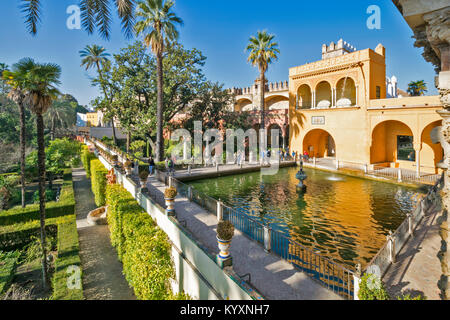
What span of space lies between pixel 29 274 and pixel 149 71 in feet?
64.3

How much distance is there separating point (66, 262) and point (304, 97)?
91.0ft

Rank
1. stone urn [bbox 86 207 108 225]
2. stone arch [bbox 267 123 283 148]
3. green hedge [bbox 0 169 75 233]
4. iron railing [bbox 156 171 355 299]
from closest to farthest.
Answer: iron railing [bbox 156 171 355 299] → green hedge [bbox 0 169 75 233] → stone urn [bbox 86 207 108 225] → stone arch [bbox 267 123 283 148]

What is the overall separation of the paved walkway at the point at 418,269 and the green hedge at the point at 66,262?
9514mm

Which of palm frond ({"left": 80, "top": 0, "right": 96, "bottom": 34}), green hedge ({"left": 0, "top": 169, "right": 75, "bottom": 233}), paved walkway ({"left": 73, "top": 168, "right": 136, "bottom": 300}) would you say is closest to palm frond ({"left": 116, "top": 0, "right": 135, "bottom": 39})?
palm frond ({"left": 80, "top": 0, "right": 96, "bottom": 34})

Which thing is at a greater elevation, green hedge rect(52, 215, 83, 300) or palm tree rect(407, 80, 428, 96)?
palm tree rect(407, 80, 428, 96)

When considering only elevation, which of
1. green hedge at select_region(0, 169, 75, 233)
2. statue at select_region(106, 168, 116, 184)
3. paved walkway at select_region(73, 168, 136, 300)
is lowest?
paved walkway at select_region(73, 168, 136, 300)

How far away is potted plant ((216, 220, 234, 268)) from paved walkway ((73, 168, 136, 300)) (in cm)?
495

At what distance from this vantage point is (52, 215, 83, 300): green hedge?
852 centimetres

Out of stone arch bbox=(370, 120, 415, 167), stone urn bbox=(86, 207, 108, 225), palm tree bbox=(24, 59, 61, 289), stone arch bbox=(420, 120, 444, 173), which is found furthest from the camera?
stone arch bbox=(370, 120, 415, 167)

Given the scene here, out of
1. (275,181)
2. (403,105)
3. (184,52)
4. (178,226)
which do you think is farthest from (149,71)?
(403,105)

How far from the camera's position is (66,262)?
10156mm

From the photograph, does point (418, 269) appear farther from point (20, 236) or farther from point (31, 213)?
point (31, 213)

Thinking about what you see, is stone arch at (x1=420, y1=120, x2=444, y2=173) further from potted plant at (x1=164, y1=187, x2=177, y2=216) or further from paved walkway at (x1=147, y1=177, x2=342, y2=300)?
potted plant at (x1=164, y1=187, x2=177, y2=216)
